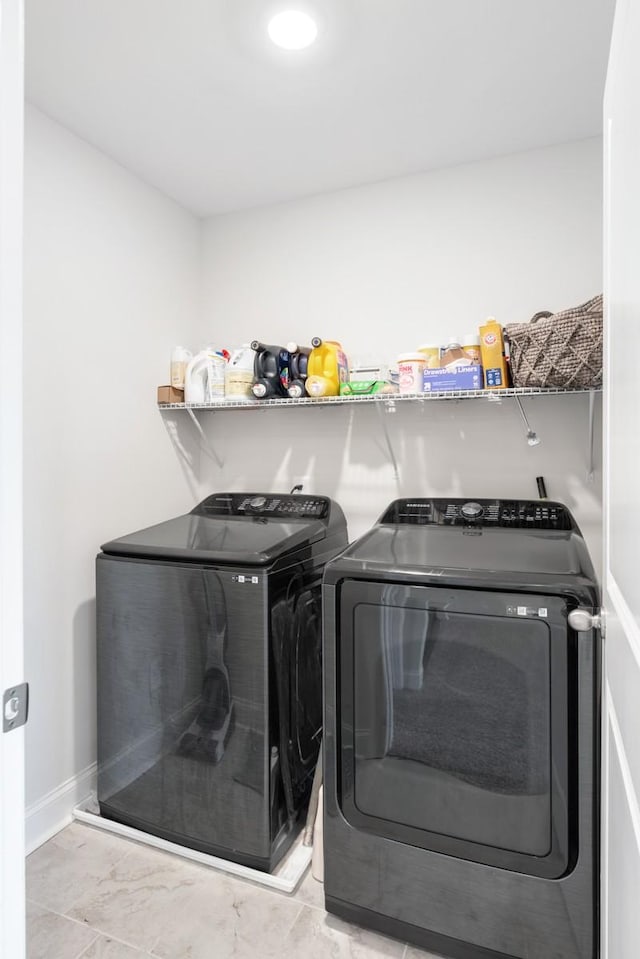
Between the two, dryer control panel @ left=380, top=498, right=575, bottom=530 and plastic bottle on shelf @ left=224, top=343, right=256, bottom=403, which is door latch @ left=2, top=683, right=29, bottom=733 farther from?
plastic bottle on shelf @ left=224, top=343, right=256, bottom=403

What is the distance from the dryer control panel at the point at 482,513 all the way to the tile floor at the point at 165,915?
128cm

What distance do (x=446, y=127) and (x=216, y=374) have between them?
1315 millimetres

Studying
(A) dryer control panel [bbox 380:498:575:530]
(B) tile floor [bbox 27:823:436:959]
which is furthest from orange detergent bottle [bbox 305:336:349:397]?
(B) tile floor [bbox 27:823:436:959]

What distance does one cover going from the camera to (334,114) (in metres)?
1.95

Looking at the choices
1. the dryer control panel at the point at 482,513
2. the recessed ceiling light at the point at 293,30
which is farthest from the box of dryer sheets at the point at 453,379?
the recessed ceiling light at the point at 293,30

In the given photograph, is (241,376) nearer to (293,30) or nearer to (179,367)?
(179,367)

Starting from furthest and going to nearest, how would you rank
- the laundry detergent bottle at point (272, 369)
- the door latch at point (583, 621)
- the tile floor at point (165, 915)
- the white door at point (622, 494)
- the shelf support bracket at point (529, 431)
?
the laundry detergent bottle at point (272, 369), the shelf support bracket at point (529, 431), the tile floor at point (165, 915), the door latch at point (583, 621), the white door at point (622, 494)

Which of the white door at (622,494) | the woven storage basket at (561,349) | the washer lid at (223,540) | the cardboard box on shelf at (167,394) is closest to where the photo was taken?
the white door at (622,494)

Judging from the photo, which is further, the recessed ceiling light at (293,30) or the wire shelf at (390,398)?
the wire shelf at (390,398)

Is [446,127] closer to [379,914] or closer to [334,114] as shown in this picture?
[334,114]

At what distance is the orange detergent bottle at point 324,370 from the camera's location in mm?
2213

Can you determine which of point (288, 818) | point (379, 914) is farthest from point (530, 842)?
point (288, 818)

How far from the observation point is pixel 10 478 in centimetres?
78

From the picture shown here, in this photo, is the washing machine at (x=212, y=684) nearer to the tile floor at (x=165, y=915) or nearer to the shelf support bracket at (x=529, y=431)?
the tile floor at (x=165, y=915)
